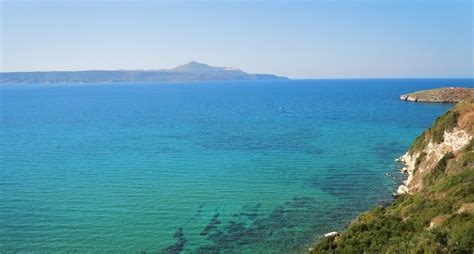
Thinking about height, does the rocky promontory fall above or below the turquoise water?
above

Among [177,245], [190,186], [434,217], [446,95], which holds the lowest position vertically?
[177,245]

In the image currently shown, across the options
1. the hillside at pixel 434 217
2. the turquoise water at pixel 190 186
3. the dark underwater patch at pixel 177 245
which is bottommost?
the dark underwater patch at pixel 177 245

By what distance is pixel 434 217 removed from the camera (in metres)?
29.1

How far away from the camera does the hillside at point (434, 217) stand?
23734 millimetres

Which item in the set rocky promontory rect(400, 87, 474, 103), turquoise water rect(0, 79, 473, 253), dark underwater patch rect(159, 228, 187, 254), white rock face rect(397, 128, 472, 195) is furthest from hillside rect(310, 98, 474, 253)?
rocky promontory rect(400, 87, 474, 103)

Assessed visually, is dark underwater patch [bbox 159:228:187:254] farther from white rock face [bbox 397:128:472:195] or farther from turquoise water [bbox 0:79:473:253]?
white rock face [bbox 397:128:472:195]

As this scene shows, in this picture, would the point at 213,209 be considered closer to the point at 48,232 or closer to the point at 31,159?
the point at 48,232

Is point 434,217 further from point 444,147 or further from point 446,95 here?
point 446,95

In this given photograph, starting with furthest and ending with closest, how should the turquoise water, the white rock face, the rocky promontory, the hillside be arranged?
the rocky promontory → the white rock face → the turquoise water → the hillside

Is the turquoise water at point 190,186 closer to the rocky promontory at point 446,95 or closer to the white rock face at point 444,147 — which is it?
the white rock face at point 444,147

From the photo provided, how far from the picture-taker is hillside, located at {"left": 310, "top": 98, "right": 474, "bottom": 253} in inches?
934

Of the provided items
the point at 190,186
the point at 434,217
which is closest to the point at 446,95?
the point at 190,186

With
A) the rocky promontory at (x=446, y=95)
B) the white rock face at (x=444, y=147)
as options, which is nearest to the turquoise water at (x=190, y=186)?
the white rock face at (x=444, y=147)

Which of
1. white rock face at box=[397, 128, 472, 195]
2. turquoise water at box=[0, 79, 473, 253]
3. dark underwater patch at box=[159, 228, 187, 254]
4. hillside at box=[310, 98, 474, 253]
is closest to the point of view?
hillside at box=[310, 98, 474, 253]
